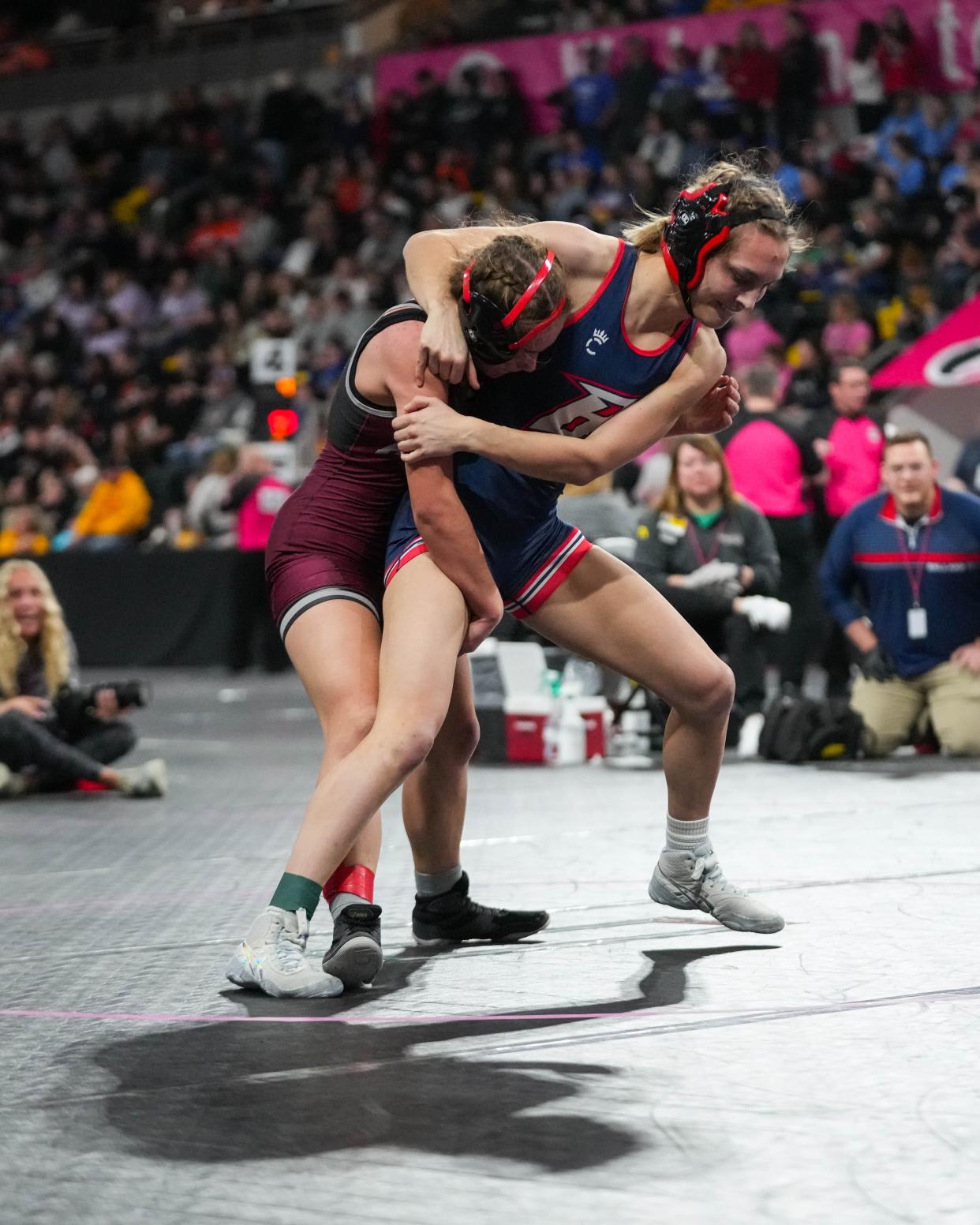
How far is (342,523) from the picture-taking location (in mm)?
3377

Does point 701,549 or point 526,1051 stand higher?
point 701,549

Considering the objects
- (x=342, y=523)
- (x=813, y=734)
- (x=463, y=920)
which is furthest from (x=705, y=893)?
(x=813, y=734)

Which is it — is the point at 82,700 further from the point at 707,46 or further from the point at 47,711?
the point at 707,46

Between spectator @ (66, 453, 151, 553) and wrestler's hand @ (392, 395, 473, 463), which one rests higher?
wrestler's hand @ (392, 395, 473, 463)

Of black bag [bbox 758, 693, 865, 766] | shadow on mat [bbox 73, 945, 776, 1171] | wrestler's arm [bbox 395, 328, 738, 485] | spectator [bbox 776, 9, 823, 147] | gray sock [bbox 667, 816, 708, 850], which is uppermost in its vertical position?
spectator [bbox 776, 9, 823, 147]

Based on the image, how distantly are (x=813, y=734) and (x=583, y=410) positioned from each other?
368 centimetres

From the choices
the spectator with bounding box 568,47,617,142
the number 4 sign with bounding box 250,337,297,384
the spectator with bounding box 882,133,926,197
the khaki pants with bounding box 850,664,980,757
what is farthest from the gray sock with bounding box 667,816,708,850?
the spectator with bounding box 568,47,617,142

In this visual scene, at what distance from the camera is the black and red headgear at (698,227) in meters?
3.15

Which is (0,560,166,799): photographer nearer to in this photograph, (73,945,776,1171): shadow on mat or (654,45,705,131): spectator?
(73,945,776,1171): shadow on mat

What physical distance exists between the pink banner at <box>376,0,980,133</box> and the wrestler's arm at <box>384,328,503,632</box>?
36.9 feet

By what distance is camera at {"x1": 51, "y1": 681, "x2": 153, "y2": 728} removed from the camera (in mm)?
6285

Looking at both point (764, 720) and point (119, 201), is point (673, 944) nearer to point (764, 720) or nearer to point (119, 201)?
point (764, 720)

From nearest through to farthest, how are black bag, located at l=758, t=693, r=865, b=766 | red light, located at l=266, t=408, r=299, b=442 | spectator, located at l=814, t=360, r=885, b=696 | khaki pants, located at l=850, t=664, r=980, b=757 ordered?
1. khaki pants, located at l=850, t=664, r=980, b=757
2. black bag, located at l=758, t=693, r=865, b=766
3. spectator, located at l=814, t=360, r=885, b=696
4. red light, located at l=266, t=408, r=299, b=442

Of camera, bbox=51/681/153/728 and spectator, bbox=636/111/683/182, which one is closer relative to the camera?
camera, bbox=51/681/153/728
